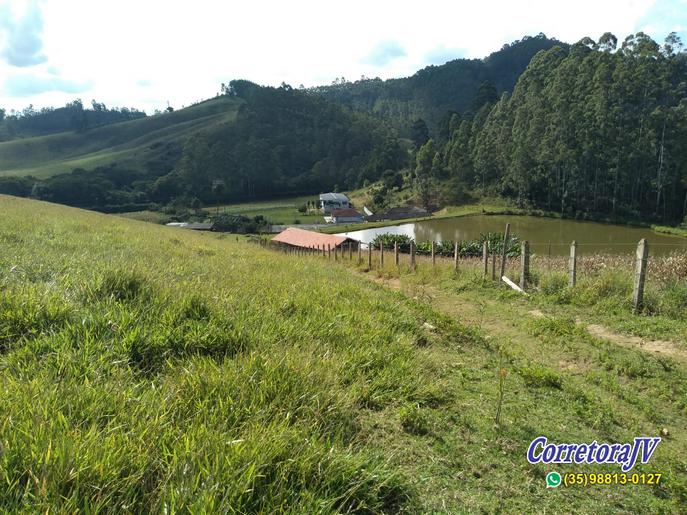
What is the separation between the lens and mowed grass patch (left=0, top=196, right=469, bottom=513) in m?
2.07

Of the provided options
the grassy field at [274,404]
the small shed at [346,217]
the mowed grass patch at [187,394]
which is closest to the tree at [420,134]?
the small shed at [346,217]

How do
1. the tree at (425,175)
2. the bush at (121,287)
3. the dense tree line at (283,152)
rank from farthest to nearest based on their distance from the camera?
1. the dense tree line at (283,152)
2. the tree at (425,175)
3. the bush at (121,287)

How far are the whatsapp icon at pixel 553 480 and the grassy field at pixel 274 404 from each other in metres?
0.09

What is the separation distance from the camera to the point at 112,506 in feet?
6.42

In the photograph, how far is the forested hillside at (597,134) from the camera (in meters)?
54.0

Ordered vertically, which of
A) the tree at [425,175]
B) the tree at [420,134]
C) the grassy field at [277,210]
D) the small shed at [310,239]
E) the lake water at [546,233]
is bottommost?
the grassy field at [277,210]

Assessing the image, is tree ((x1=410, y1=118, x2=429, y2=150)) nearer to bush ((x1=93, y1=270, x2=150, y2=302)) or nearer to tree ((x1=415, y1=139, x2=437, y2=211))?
tree ((x1=415, y1=139, x2=437, y2=211))

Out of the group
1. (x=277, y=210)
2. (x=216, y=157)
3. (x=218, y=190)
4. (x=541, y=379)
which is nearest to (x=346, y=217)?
(x=277, y=210)

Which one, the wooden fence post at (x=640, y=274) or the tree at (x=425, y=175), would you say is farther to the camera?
the tree at (x=425, y=175)

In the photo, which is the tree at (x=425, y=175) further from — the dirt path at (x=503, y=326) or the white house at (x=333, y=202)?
the dirt path at (x=503, y=326)

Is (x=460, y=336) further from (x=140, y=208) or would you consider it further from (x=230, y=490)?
(x=140, y=208)

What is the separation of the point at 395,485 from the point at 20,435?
2.12m

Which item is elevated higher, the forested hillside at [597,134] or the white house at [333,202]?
the forested hillside at [597,134]

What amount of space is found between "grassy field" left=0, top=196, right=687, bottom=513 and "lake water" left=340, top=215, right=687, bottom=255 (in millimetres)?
38154
